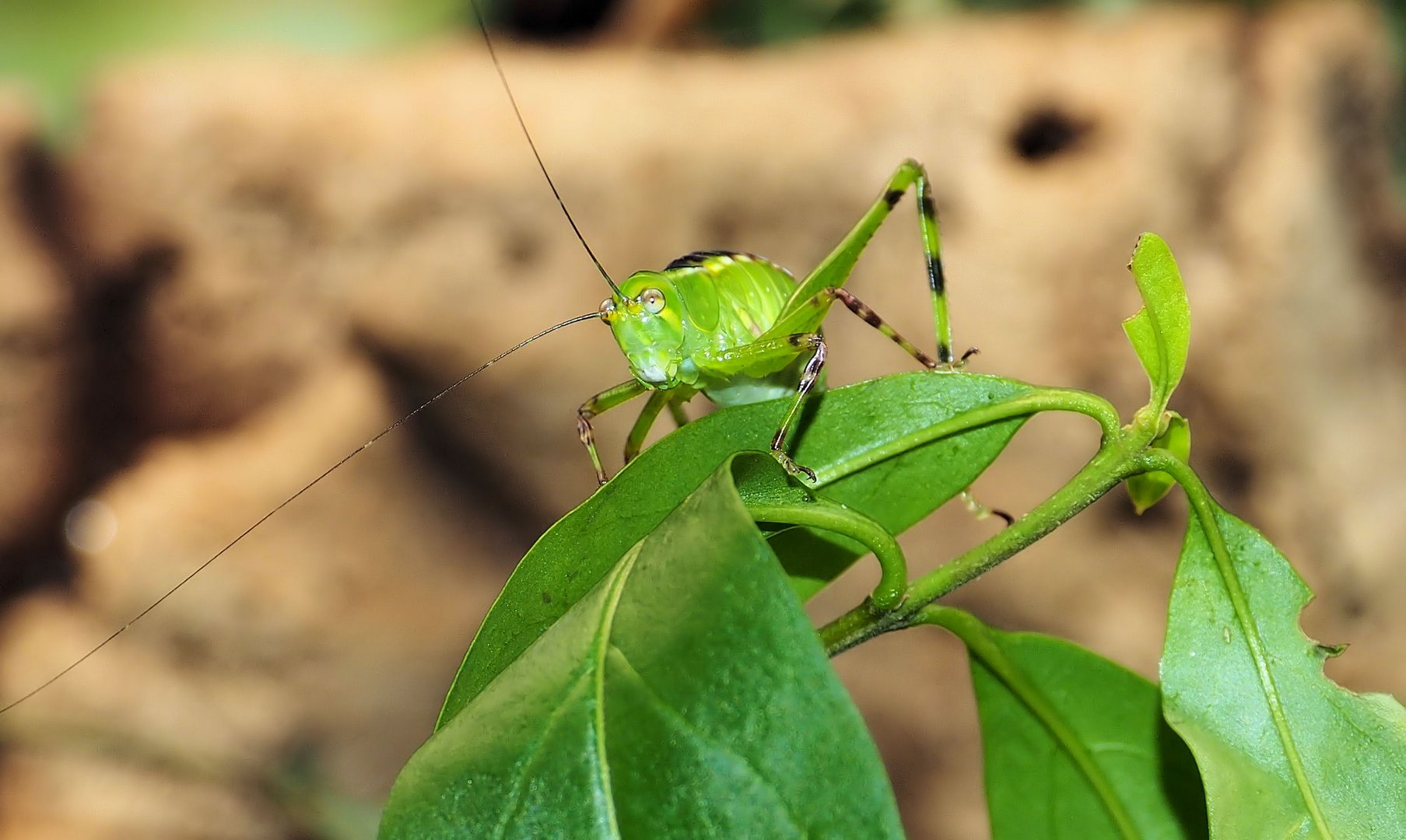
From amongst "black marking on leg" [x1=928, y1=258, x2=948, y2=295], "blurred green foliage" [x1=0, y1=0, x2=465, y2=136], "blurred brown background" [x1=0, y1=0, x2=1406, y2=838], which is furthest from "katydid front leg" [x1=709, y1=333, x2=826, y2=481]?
"blurred green foliage" [x1=0, y1=0, x2=465, y2=136]

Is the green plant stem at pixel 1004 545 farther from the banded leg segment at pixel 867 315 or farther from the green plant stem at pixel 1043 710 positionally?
the banded leg segment at pixel 867 315

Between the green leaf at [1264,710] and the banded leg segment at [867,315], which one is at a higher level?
the banded leg segment at [867,315]

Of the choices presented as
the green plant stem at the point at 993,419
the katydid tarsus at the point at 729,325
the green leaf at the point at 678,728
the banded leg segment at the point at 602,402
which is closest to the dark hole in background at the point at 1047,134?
the katydid tarsus at the point at 729,325

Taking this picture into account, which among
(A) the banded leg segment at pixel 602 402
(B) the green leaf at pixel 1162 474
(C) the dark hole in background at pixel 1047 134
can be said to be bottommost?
(B) the green leaf at pixel 1162 474

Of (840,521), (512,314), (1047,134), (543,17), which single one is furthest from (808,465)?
(543,17)

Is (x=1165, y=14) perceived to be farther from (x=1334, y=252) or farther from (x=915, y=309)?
(x=915, y=309)
